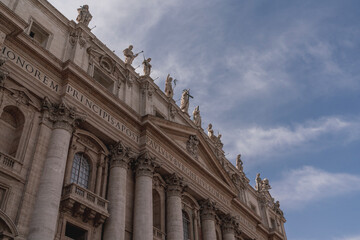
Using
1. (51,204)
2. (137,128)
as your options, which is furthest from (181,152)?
(51,204)

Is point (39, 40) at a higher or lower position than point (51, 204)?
higher

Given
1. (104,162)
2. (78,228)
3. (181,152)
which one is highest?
(181,152)

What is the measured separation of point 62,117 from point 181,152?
10.9 meters

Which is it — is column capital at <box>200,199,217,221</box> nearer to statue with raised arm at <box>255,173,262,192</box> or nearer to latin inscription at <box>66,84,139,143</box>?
latin inscription at <box>66,84,139,143</box>

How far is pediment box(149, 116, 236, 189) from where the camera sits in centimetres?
3006

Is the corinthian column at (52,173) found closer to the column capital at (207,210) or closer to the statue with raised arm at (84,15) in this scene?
the statue with raised arm at (84,15)

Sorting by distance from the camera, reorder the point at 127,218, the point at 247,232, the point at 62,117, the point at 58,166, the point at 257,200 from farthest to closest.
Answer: the point at 257,200 < the point at 247,232 < the point at 127,218 < the point at 62,117 < the point at 58,166

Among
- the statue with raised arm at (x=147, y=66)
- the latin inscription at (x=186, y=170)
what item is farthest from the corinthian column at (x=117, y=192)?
the statue with raised arm at (x=147, y=66)

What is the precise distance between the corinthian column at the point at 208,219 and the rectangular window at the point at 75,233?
12.4m

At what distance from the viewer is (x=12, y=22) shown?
67.9ft

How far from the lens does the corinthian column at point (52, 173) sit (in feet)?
59.4

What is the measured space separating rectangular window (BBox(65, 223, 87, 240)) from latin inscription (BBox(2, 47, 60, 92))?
25.0 ft

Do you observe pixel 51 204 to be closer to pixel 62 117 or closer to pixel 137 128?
pixel 62 117

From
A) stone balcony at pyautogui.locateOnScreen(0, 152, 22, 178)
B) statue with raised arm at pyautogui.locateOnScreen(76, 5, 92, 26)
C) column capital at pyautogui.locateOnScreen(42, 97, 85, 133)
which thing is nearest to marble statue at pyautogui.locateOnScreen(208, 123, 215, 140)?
statue with raised arm at pyautogui.locateOnScreen(76, 5, 92, 26)
